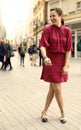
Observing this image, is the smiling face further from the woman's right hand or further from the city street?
the city street

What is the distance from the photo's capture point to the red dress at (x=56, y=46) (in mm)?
6539

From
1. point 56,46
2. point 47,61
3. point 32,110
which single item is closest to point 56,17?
point 56,46

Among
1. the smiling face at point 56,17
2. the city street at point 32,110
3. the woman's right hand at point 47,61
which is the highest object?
the smiling face at point 56,17

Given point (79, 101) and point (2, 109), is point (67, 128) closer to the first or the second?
point (2, 109)

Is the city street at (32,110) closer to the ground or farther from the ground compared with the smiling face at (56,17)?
closer to the ground

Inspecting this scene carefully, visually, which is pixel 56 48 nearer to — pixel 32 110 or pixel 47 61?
pixel 47 61

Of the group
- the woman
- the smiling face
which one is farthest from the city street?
the smiling face

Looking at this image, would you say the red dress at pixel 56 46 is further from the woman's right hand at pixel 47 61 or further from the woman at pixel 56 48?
the woman's right hand at pixel 47 61

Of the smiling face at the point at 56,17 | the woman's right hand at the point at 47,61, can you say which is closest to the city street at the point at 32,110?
the woman's right hand at the point at 47,61

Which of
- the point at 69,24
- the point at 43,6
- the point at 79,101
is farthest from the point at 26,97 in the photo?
the point at 43,6

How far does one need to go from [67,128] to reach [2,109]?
216cm

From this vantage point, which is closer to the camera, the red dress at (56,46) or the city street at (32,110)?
the city street at (32,110)

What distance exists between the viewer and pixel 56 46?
6.54 meters

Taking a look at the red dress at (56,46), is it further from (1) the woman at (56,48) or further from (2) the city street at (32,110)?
(2) the city street at (32,110)
